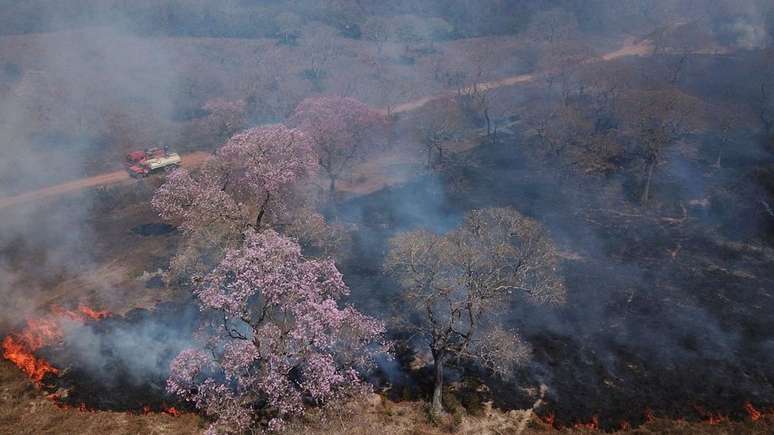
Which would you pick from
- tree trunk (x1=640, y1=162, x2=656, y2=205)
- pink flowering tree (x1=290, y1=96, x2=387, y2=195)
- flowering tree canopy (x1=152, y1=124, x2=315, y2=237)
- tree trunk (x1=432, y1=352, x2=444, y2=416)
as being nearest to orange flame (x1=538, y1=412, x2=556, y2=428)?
tree trunk (x1=432, y1=352, x2=444, y2=416)

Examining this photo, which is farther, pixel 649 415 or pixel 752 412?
pixel 752 412

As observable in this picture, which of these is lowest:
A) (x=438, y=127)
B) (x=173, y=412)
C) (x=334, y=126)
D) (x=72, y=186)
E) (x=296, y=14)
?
(x=173, y=412)

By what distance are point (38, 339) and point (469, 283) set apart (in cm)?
3402

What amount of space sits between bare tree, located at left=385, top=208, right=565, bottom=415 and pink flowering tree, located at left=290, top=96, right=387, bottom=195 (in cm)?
2043

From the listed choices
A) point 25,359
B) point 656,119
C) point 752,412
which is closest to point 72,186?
point 25,359

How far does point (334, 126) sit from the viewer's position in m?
59.9

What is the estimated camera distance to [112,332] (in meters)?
41.3

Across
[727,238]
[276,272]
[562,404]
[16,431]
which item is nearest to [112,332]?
[16,431]

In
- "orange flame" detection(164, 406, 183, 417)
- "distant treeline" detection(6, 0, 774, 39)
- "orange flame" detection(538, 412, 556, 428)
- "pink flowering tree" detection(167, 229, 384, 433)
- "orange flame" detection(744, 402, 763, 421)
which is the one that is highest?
"distant treeline" detection(6, 0, 774, 39)

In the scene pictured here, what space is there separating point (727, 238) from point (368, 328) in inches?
1776

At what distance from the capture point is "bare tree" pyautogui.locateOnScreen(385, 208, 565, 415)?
34.9m

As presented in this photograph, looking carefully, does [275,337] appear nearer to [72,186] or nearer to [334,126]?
[334,126]

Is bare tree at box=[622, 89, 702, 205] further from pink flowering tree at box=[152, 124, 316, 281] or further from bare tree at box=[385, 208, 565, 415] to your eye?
pink flowering tree at box=[152, 124, 316, 281]

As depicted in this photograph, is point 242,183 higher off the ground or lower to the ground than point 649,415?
higher
